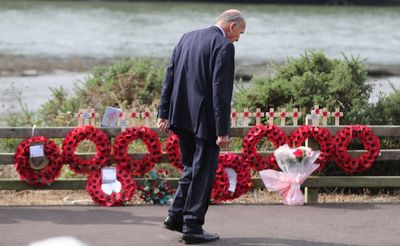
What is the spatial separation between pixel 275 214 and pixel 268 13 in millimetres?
40985

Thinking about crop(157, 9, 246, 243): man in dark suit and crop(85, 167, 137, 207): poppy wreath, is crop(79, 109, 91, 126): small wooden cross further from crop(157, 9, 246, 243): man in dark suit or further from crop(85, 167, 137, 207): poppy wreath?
crop(157, 9, 246, 243): man in dark suit

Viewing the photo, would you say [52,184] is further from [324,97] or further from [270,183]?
[324,97]

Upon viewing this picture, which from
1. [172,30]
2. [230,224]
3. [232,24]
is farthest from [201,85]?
[172,30]

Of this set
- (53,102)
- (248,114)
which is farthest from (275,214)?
(53,102)

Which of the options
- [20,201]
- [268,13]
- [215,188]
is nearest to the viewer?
[215,188]

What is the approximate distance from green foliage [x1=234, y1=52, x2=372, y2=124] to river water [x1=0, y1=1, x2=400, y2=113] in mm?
12378

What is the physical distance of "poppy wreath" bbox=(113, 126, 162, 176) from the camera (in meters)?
8.67

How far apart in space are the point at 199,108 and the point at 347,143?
2.41 metres

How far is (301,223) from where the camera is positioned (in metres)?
7.84

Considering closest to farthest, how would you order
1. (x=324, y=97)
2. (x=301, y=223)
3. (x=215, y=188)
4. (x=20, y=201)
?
(x=301, y=223), (x=215, y=188), (x=20, y=201), (x=324, y=97)

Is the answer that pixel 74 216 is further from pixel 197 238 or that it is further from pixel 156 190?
pixel 197 238

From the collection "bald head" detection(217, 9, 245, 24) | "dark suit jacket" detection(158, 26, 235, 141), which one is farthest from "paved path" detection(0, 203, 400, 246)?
"bald head" detection(217, 9, 245, 24)

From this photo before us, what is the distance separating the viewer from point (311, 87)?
35.0 feet

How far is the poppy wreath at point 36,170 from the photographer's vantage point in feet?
28.0
